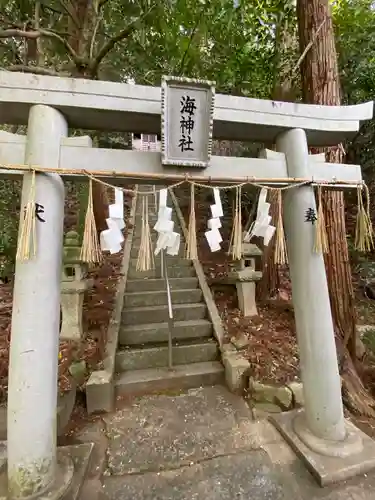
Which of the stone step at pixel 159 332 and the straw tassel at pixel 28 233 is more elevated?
the straw tassel at pixel 28 233

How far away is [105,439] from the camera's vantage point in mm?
3045

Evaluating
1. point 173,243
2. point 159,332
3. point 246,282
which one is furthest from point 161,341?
point 173,243

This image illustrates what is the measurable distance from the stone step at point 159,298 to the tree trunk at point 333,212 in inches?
88.5

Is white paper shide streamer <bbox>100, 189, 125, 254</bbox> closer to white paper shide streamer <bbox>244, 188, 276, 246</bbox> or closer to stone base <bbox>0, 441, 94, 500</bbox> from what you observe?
white paper shide streamer <bbox>244, 188, 276, 246</bbox>

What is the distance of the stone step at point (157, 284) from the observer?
212 inches

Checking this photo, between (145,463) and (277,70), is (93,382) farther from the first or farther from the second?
(277,70)

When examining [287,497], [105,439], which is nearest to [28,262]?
[105,439]

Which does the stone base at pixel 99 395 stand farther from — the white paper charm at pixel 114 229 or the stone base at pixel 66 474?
the white paper charm at pixel 114 229

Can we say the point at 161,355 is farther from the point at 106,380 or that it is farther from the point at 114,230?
the point at 114,230

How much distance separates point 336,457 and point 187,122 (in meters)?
3.16

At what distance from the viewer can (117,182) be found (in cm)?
265

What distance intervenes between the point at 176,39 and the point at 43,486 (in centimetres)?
652

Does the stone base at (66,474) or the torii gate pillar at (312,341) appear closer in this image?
the stone base at (66,474)

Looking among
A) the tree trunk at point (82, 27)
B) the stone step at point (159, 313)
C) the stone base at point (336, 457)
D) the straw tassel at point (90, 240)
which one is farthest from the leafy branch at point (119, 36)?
the stone base at point (336, 457)
